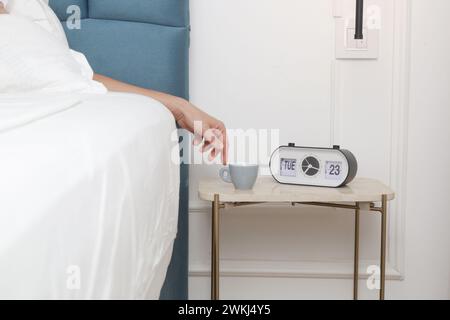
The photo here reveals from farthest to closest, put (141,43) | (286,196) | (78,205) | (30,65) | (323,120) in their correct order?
(323,120)
(141,43)
(286,196)
(30,65)
(78,205)

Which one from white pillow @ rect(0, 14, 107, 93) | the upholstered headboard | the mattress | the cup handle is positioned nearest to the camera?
the mattress

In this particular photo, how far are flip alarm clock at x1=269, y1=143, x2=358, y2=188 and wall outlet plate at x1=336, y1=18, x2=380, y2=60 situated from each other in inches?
15.5

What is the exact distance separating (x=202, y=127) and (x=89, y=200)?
77cm

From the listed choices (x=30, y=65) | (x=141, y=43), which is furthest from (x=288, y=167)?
(x=30, y=65)

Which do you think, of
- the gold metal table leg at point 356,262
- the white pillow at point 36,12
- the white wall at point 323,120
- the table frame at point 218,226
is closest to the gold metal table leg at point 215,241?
the table frame at point 218,226

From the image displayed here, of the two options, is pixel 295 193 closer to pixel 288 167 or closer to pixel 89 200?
pixel 288 167

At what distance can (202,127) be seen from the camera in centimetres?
124

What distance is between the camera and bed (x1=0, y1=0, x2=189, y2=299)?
0.37m

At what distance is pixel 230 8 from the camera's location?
164 centimetres

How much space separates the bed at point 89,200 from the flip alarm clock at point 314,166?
35 centimetres

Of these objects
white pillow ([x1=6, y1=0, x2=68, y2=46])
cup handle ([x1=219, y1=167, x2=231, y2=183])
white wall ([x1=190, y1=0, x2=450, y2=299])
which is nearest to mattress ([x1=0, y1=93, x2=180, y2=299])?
cup handle ([x1=219, y1=167, x2=231, y2=183])

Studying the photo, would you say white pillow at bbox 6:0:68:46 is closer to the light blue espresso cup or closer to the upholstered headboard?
the upholstered headboard
